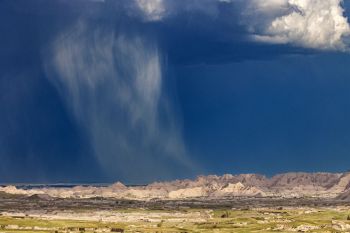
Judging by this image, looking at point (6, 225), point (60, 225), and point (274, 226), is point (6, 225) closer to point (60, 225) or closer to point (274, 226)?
point (60, 225)

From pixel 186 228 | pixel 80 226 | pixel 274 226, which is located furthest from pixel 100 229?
pixel 274 226

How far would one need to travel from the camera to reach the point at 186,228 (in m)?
174

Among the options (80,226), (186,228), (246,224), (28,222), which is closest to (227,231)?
(186,228)

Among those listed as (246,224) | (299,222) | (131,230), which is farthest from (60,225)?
(299,222)

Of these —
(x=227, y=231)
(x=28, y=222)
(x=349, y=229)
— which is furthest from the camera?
(x=28, y=222)

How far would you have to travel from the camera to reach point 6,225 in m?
174

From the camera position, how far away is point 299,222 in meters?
188

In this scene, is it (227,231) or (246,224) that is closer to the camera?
(227,231)

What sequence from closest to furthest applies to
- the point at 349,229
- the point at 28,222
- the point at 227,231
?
1. the point at 227,231
2. the point at 349,229
3. the point at 28,222

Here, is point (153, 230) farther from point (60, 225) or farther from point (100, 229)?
point (60, 225)

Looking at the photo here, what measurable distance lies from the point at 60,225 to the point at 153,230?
29.8m

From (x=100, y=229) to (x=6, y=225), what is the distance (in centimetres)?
2578

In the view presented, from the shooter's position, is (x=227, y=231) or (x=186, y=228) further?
(x=186, y=228)

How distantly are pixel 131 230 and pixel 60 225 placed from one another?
959 inches
